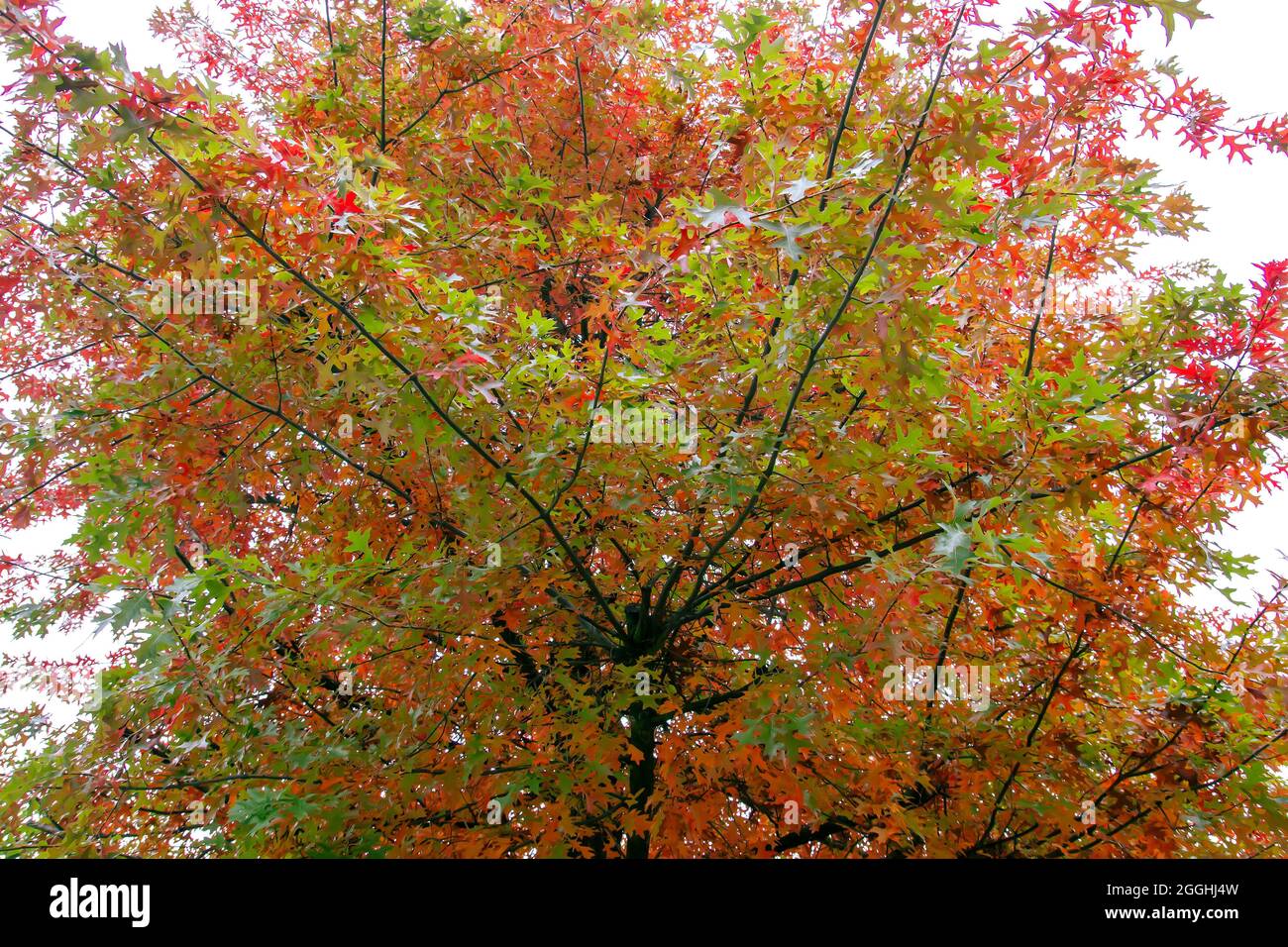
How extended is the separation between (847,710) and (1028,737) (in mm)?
1175

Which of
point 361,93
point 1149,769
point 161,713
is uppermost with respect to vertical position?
point 361,93

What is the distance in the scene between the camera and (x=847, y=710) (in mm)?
3211

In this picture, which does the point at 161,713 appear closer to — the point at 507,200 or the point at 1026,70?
the point at 507,200

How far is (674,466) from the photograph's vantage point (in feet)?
11.8

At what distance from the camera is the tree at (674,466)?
2.90 metres

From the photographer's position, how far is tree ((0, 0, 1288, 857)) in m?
2.90

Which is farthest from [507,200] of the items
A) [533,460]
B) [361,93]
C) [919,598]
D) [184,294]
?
[919,598]

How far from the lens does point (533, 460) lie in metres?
3.23

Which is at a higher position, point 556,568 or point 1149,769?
point 556,568

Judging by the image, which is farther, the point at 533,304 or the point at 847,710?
the point at 533,304

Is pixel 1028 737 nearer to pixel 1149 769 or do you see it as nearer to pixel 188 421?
pixel 1149 769
